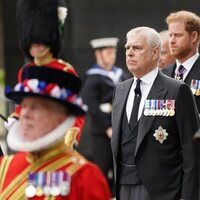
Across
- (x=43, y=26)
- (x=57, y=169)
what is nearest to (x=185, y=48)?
(x=43, y=26)

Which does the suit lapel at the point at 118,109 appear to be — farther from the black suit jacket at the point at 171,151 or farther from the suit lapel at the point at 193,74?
the suit lapel at the point at 193,74

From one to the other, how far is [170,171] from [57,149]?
230 cm

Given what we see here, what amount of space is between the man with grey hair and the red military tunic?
2.09 m

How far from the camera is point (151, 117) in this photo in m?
7.32

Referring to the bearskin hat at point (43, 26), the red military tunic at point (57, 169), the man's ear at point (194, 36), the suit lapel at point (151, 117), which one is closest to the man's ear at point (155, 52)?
the suit lapel at point (151, 117)

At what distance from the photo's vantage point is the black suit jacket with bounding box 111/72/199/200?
7.19m

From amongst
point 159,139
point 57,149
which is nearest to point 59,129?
point 57,149

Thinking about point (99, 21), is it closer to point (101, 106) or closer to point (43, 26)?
point (101, 106)

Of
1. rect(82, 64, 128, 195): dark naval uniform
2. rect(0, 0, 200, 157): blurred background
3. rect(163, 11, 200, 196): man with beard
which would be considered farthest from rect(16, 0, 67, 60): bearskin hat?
rect(0, 0, 200, 157): blurred background

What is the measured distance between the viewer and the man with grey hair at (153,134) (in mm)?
7215

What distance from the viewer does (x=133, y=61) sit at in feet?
24.2

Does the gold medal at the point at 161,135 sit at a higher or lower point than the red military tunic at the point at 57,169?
lower

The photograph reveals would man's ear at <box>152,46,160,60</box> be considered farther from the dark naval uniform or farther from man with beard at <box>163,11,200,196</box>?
the dark naval uniform

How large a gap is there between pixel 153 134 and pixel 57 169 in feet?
7.23
